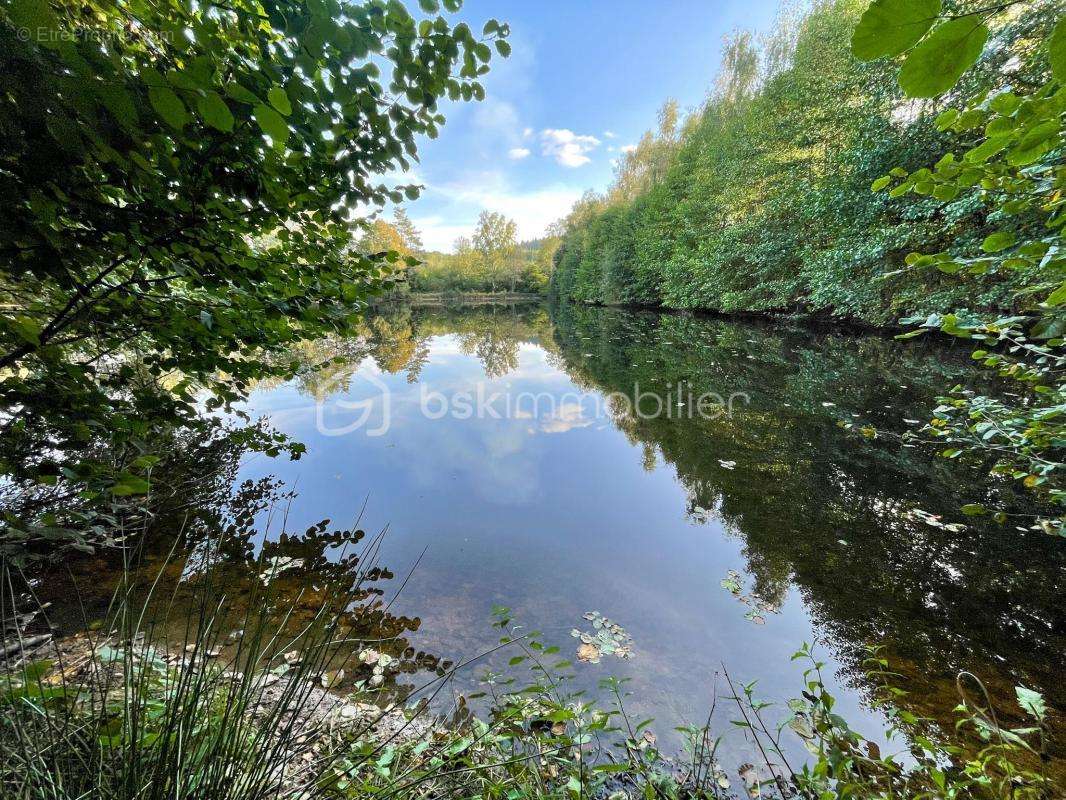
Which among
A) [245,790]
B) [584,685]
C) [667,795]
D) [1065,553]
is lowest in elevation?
[584,685]

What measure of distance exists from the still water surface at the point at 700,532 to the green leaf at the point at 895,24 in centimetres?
270

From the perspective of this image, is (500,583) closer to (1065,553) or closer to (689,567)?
(689,567)

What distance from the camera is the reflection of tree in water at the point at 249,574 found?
2.73 meters

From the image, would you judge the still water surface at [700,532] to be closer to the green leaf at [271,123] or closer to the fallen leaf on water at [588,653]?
the fallen leaf on water at [588,653]

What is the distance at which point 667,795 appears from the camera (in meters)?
1.82

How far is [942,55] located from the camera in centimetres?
86

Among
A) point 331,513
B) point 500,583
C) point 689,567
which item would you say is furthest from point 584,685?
point 331,513

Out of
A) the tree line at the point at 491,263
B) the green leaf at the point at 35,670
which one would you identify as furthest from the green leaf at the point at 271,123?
the tree line at the point at 491,263

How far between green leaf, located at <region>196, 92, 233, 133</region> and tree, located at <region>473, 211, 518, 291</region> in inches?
2298

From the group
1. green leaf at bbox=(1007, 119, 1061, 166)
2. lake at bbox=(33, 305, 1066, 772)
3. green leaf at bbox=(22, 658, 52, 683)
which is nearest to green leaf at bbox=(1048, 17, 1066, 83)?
green leaf at bbox=(1007, 119, 1061, 166)

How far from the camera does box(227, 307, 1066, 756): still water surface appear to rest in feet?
8.86

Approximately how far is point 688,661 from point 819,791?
3.17ft
